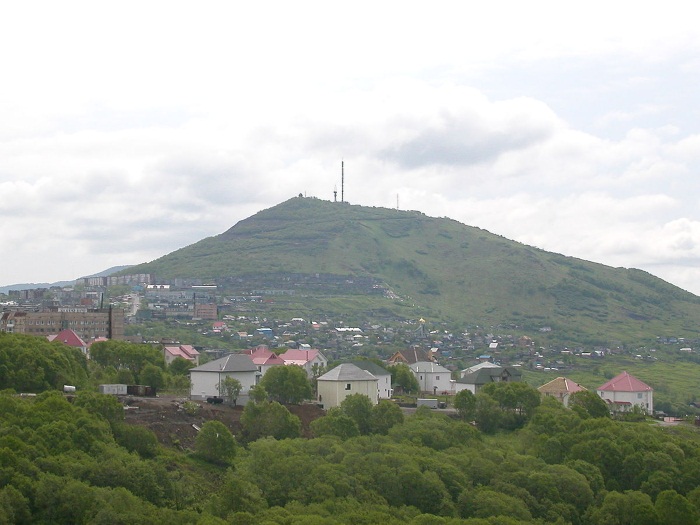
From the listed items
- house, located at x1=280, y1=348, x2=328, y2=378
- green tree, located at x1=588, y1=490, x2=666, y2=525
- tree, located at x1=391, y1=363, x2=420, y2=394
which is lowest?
green tree, located at x1=588, y1=490, x2=666, y2=525

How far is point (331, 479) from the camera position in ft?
225

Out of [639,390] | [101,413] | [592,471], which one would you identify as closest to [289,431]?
[101,413]

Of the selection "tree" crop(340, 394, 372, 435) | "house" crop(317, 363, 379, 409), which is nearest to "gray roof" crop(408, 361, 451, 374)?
"house" crop(317, 363, 379, 409)

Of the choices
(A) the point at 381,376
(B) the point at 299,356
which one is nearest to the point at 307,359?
(B) the point at 299,356

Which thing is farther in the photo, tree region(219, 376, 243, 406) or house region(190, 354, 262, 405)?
house region(190, 354, 262, 405)

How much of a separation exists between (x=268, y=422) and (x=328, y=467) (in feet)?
52.1

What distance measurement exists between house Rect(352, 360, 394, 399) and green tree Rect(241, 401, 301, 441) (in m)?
31.3

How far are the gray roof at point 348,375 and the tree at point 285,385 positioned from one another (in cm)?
429

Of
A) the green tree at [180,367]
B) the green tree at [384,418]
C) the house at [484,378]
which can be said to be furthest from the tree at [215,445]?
the house at [484,378]

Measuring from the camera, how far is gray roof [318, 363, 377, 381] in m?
105

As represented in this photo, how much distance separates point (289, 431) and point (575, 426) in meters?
26.6

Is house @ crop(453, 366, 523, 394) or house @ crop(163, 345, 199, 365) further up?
house @ crop(163, 345, 199, 365)

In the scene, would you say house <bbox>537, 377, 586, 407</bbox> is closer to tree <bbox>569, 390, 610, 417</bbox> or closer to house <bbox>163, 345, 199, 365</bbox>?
tree <bbox>569, 390, 610, 417</bbox>

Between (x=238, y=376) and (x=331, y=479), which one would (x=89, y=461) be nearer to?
(x=331, y=479)
